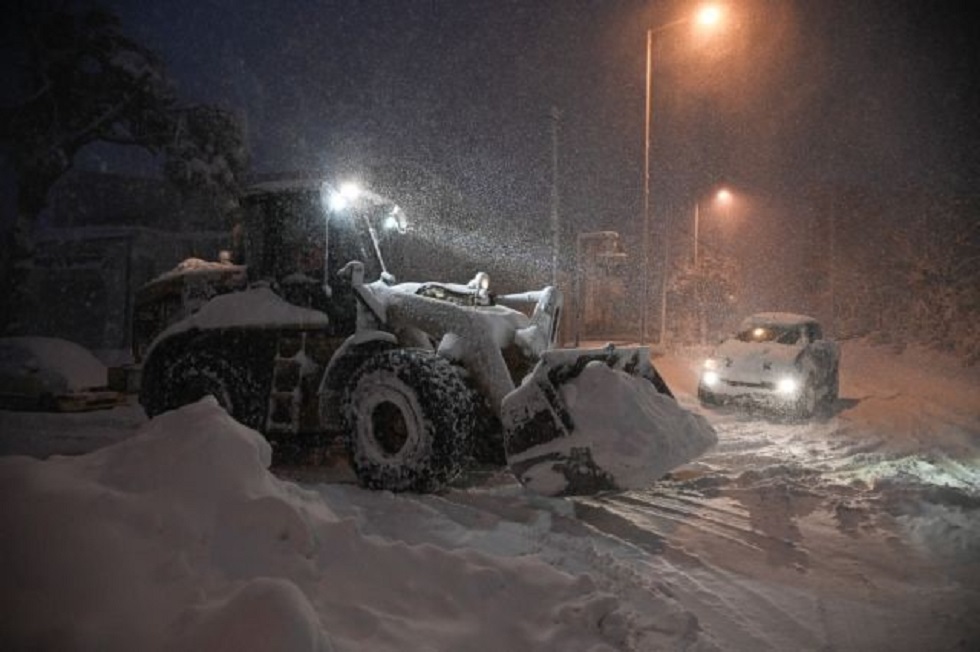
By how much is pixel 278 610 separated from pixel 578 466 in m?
3.38

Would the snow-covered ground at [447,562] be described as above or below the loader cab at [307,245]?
below

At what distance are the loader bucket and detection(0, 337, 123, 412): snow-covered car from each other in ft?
28.9

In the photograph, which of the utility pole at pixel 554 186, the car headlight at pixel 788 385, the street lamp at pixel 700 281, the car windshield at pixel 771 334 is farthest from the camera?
the street lamp at pixel 700 281

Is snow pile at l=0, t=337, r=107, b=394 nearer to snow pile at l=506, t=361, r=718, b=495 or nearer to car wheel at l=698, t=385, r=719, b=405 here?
snow pile at l=506, t=361, r=718, b=495

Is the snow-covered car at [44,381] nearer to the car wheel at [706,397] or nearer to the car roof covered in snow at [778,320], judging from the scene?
the car wheel at [706,397]

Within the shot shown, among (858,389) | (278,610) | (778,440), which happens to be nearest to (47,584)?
(278,610)

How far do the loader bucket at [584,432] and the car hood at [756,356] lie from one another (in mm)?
5554

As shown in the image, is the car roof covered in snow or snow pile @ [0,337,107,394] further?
the car roof covered in snow

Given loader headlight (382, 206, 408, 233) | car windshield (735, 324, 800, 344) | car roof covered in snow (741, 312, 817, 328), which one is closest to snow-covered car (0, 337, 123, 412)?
loader headlight (382, 206, 408, 233)

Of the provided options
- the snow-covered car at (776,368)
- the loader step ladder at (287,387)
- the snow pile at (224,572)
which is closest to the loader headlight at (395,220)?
the loader step ladder at (287,387)

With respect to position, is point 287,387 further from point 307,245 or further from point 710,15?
point 710,15

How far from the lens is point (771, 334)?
12.3 m

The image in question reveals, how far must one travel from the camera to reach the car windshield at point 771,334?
1214 cm

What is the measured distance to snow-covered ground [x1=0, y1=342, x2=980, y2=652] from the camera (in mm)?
2633
